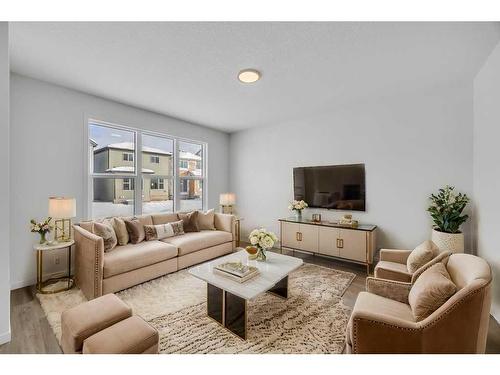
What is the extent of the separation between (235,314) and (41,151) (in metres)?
3.19

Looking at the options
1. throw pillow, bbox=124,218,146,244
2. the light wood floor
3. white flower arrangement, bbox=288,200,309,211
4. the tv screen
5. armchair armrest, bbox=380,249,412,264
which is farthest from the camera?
white flower arrangement, bbox=288,200,309,211

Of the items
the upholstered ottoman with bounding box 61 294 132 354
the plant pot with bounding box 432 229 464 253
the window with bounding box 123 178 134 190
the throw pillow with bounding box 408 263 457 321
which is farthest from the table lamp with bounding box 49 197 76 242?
the plant pot with bounding box 432 229 464 253

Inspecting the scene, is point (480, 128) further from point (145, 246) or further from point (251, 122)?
point (145, 246)

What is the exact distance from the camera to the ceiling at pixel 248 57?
185 cm

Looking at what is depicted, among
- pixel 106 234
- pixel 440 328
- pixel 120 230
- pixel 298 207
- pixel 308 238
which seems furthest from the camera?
pixel 298 207

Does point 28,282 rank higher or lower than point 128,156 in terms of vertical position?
lower

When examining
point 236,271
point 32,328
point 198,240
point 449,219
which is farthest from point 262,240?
point 449,219

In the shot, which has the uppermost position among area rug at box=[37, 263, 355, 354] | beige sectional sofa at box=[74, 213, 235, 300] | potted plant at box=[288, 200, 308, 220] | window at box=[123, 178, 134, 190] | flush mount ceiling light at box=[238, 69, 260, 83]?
flush mount ceiling light at box=[238, 69, 260, 83]

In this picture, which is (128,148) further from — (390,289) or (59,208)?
(390,289)

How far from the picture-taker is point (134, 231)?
3.22 m

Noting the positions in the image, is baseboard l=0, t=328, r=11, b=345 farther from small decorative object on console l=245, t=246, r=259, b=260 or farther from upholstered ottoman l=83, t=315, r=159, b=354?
small decorative object on console l=245, t=246, r=259, b=260

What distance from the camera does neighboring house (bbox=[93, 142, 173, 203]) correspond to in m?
3.53

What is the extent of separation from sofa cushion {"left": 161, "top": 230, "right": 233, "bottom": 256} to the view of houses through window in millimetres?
993
